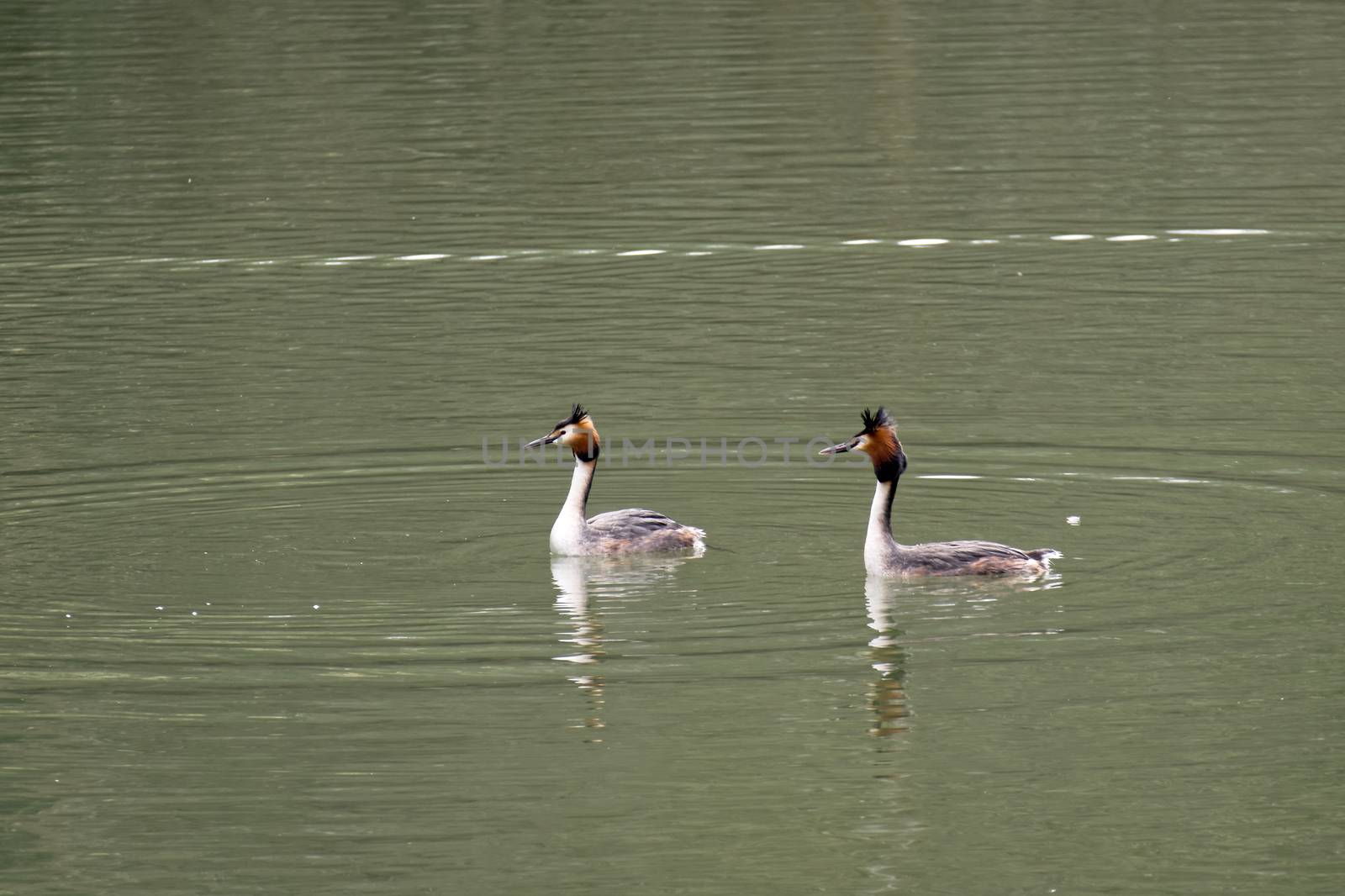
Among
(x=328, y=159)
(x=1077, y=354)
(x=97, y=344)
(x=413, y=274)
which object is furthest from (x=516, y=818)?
(x=328, y=159)

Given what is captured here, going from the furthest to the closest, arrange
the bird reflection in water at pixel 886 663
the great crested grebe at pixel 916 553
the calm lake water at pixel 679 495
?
1. the great crested grebe at pixel 916 553
2. the bird reflection in water at pixel 886 663
3. the calm lake water at pixel 679 495

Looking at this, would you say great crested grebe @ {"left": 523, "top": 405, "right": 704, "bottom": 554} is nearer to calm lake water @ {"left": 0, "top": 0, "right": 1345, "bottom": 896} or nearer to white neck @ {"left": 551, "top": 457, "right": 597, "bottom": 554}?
white neck @ {"left": 551, "top": 457, "right": 597, "bottom": 554}

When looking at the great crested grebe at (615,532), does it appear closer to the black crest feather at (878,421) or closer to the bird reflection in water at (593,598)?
the bird reflection in water at (593,598)

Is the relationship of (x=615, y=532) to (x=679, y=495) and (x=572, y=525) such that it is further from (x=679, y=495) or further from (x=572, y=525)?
(x=679, y=495)

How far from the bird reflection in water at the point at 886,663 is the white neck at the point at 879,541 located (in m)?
0.07

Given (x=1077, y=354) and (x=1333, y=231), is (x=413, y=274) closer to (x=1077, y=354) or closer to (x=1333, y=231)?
(x=1077, y=354)

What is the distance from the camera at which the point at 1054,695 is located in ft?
33.8

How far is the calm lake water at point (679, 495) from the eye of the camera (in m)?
9.05

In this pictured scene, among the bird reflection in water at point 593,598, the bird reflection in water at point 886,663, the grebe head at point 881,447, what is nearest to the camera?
the bird reflection in water at point 886,663

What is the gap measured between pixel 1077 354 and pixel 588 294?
4873 mm

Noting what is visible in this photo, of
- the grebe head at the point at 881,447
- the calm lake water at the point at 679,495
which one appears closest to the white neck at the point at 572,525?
the calm lake water at the point at 679,495

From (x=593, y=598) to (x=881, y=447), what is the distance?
1.74m

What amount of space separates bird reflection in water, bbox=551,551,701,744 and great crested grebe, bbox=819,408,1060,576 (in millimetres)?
1155

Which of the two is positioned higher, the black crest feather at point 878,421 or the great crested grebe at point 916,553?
the black crest feather at point 878,421
